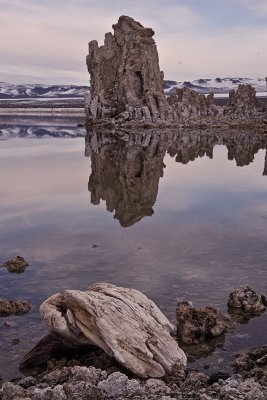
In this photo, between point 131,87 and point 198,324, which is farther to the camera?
point 131,87

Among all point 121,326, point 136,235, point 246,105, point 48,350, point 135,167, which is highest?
point 246,105

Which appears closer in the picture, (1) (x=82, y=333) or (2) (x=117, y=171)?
(1) (x=82, y=333)

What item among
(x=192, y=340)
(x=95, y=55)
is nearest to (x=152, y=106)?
(x=95, y=55)

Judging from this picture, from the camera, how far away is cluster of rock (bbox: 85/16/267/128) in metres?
77.2

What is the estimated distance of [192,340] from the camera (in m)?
8.65

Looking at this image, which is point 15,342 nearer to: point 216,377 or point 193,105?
point 216,377

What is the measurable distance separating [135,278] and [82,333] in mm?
3823

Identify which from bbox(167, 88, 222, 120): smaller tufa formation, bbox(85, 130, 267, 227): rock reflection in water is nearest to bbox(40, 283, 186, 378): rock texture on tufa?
bbox(85, 130, 267, 227): rock reflection in water

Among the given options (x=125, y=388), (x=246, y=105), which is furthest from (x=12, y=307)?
(x=246, y=105)

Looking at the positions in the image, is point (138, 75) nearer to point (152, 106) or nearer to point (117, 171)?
point (152, 106)

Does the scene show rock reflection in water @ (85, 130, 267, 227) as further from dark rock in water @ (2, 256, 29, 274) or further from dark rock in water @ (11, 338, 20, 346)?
dark rock in water @ (11, 338, 20, 346)

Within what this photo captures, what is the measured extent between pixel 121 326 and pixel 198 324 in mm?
1893

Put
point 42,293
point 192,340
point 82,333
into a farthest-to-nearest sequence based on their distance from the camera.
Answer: point 42,293 → point 192,340 → point 82,333

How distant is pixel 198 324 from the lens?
883 centimetres
